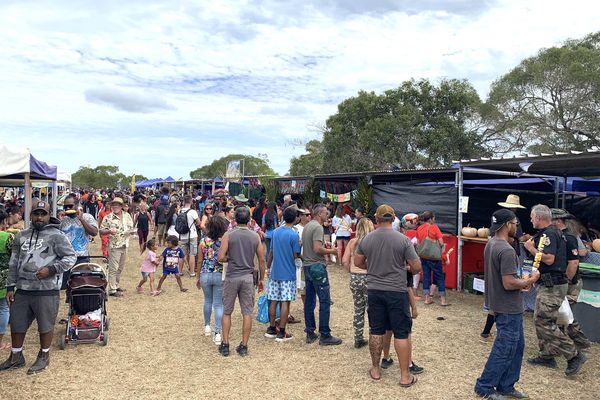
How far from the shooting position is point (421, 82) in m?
27.4

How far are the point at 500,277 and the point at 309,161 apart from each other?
32.8 meters

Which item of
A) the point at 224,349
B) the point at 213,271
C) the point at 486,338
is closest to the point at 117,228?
the point at 213,271

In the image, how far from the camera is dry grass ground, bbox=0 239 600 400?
14.2 ft

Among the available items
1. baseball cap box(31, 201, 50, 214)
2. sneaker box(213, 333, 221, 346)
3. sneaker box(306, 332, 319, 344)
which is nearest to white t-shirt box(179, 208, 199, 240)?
baseball cap box(31, 201, 50, 214)

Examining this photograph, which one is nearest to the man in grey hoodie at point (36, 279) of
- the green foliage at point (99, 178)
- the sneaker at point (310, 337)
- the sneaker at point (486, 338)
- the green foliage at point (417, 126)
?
the sneaker at point (310, 337)

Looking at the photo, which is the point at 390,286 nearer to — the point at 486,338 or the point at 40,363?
the point at 486,338

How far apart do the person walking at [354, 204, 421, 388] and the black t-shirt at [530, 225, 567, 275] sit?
5.07ft

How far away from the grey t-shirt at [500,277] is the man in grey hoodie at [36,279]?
4227 millimetres

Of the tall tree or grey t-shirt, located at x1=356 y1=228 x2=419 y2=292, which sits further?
the tall tree

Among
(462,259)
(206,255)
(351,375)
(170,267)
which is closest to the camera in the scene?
(351,375)

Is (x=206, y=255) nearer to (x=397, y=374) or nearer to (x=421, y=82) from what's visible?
(x=397, y=374)

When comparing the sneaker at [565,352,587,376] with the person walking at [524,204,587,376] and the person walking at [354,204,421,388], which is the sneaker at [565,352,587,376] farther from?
the person walking at [354,204,421,388]

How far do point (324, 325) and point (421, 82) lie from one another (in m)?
24.4

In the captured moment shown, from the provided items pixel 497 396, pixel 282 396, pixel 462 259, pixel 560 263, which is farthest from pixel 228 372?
pixel 462 259
